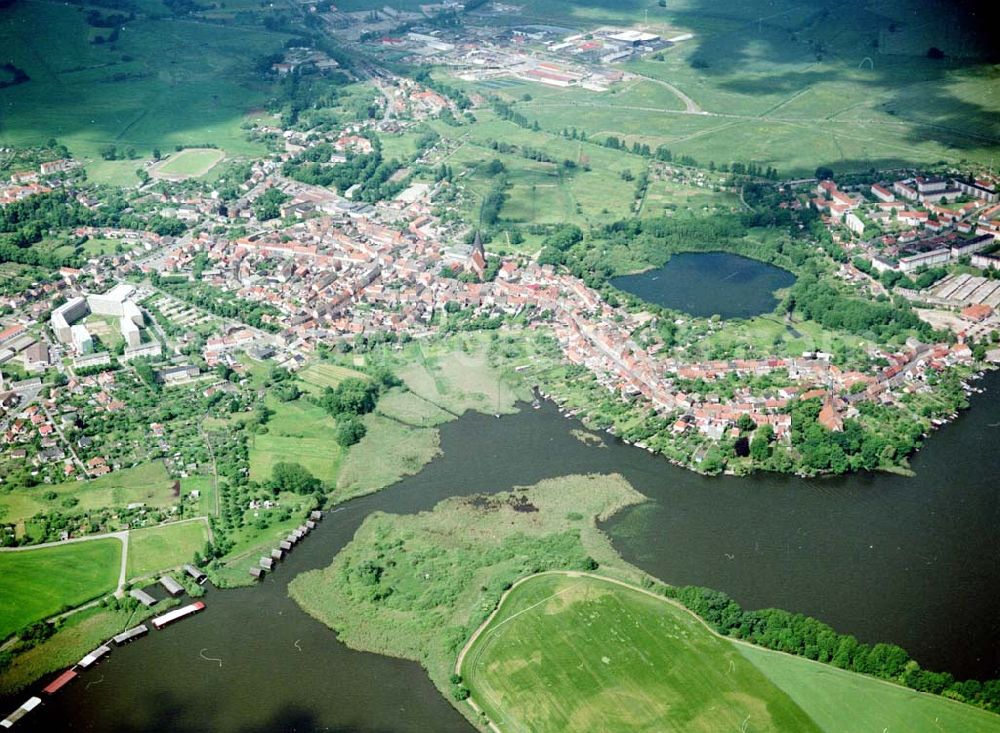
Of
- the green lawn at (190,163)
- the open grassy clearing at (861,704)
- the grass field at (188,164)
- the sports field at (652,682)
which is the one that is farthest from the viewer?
the green lawn at (190,163)

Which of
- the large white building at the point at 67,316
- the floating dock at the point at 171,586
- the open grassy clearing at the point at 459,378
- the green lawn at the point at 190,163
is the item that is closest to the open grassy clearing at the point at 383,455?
the open grassy clearing at the point at 459,378

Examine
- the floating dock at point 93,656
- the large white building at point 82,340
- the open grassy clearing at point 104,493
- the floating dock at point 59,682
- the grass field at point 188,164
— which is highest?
the grass field at point 188,164

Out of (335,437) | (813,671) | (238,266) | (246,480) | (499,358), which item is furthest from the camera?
(238,266)

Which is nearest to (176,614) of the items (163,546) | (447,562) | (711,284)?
(163,546)

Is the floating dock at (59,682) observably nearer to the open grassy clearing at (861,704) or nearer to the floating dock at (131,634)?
the floating dock at (131,634)

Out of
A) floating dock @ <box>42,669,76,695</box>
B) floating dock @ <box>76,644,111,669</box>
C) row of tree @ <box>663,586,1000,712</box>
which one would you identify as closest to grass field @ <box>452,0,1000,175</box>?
row of tree @ <box>663,586,1000,712</box>

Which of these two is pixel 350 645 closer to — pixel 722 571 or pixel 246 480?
pixel 246 480

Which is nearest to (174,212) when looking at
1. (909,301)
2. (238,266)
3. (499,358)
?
(238,266)
